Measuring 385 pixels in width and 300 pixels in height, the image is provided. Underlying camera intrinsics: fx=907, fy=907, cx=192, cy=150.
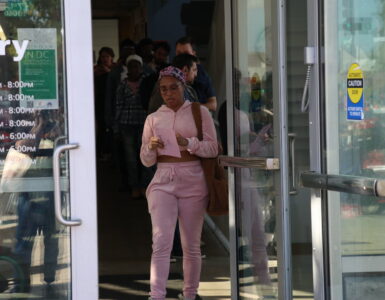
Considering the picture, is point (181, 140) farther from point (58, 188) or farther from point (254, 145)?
point (58, 188)

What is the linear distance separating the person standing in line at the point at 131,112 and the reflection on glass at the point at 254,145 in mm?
4069

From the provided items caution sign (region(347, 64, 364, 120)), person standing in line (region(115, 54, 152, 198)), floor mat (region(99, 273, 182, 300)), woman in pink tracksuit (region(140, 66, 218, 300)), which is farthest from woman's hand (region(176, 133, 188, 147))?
person standing in line (region(115, 54, 152, 198))

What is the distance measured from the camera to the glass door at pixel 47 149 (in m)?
4.17

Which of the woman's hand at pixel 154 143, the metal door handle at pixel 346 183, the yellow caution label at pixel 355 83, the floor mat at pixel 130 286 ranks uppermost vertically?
the yellow caution label at pixel 355 83

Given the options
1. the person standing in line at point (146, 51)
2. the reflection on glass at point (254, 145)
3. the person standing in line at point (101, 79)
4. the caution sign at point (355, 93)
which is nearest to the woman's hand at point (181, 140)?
the reflection on glass at point (254, 145)

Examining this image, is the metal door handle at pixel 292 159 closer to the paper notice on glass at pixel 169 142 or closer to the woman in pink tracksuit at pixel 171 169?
the woman in pink tracksuit at pixel 171 169

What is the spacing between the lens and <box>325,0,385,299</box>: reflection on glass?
399cm

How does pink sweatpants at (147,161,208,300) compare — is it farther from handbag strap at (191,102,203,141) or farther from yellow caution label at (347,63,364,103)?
yellow caution label at (347,63,364,103)

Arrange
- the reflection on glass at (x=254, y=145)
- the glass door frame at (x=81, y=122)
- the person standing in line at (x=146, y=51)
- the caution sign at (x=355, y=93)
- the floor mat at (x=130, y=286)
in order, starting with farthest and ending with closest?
the person standing in line at (x=146, y=51)
the floor mat at (x=130, y=286)
the reflection on glass at (x=254, y=145)
the glass door frame at (x=81, y=122)
the caution sign at (x=355, y=93)

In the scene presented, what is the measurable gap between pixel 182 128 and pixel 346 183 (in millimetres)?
2032

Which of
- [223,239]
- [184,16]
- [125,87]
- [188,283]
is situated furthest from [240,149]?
[184,16]

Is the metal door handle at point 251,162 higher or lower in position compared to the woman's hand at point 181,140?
lower

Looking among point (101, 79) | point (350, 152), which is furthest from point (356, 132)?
point (101, 79)

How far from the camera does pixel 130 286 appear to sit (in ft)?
23.2
